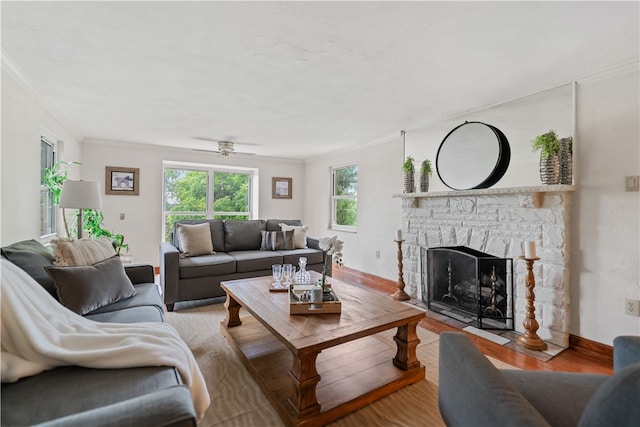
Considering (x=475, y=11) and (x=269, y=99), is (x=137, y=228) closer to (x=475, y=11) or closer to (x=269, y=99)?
(x=269, y=99)

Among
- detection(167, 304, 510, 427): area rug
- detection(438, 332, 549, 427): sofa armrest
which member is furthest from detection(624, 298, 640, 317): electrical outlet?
detection(438, 332, 549, 427): sofa armrest

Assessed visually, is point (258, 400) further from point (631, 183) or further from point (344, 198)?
point (344, 198)

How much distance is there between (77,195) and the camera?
273cm

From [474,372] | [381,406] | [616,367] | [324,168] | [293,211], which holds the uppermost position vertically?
[324,168]

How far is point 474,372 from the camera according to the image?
3.08 feet

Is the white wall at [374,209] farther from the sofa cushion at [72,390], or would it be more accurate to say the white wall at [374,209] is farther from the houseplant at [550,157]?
the sofa cushion at [72,390]

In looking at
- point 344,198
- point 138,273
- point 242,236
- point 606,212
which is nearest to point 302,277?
point 138,273

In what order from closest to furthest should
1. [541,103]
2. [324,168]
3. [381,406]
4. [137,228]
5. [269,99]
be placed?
1. [381,406]
2. [541,103]
3. [269,99]
4. [137,228]
5. [324,168]

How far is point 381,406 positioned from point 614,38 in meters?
2.58

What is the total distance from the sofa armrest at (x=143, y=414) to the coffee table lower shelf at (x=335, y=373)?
0.81 meters

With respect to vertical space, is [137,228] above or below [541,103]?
below

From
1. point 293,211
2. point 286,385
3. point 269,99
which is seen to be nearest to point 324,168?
point 293,211

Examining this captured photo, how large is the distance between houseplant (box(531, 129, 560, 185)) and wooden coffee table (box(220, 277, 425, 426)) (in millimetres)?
1573

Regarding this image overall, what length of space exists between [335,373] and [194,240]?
8.13 feet
